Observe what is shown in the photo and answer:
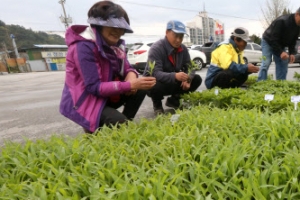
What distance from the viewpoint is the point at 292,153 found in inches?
42.4

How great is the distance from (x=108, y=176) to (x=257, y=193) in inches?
23.6

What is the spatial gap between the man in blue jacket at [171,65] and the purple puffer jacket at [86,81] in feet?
2.81

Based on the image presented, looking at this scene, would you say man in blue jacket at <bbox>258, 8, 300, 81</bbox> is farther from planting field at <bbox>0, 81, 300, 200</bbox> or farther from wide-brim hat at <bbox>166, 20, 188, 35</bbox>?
planting field at <bbox>0, 81, 300, 200</bbox>

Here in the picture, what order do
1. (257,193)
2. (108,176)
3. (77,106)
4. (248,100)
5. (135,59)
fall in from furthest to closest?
1. (135,59)
2. (248,100)
3. (77,106)
4. (108,176)
5. (257,193)

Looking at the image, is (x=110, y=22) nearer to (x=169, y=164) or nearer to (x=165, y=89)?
(x=169, y=164)

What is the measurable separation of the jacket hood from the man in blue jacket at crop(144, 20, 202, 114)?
3.06 feet

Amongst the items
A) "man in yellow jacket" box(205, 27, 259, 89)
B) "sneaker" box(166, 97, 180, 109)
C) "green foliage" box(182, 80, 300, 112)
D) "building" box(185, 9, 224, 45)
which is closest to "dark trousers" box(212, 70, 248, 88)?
"man in yellow jacket" box(205, 27, 259, 89)

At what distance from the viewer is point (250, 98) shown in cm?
246

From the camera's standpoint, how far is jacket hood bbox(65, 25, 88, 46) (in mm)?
1941

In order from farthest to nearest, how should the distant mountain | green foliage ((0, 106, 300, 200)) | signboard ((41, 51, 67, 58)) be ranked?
1. the distant mountain
2. signboard ((41, 51, 67, 58))
3. green foliage ((0, 106, 300, 200))

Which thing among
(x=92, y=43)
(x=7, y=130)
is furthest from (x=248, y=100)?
(x=7, y=130)

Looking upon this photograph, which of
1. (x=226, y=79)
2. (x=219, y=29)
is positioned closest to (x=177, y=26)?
(x=226, y=79)

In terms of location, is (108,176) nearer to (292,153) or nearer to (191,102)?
(292,153)

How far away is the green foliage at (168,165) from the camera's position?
0.90m
